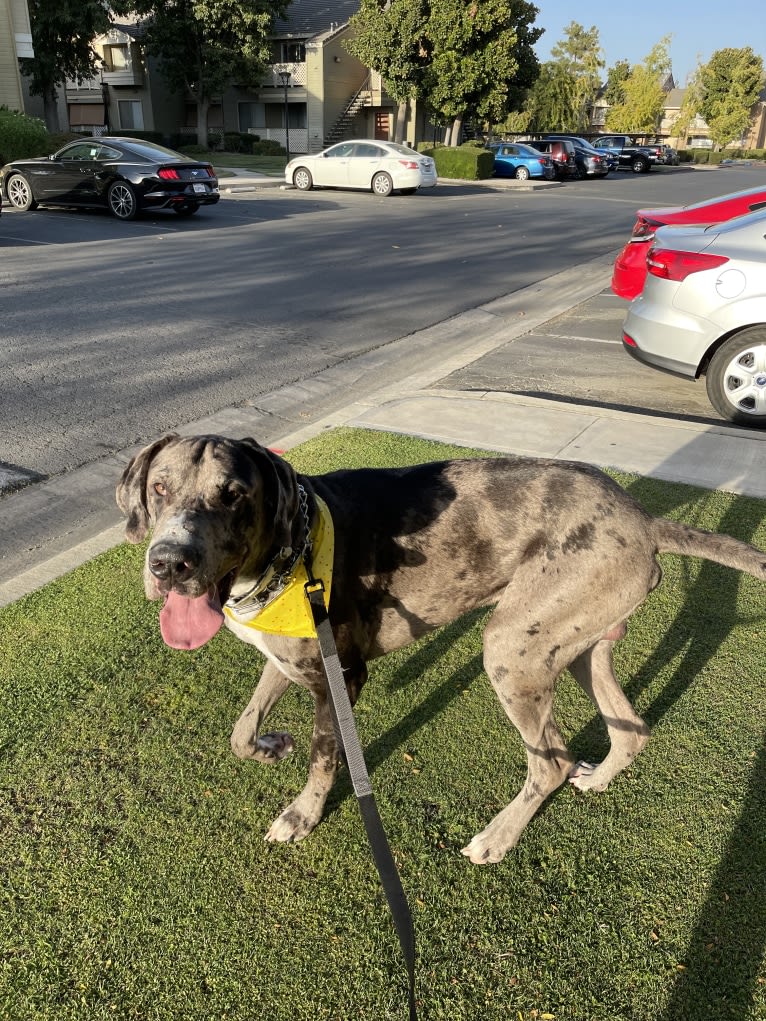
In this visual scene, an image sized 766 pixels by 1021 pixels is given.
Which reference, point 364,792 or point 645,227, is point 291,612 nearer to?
point 364,792

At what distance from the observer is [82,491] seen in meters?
5.04

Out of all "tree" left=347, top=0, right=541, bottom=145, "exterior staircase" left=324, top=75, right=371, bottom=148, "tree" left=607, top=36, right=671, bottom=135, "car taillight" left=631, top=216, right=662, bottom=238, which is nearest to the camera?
"car taillight" left=631, top=216, right=662, bottom=238

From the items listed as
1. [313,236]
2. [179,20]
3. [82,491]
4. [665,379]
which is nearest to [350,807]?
[82,491]

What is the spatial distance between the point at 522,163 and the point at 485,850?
126 feet

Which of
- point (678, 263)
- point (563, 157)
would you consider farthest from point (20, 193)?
point (563, 157)

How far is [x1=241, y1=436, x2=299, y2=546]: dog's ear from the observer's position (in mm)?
2406

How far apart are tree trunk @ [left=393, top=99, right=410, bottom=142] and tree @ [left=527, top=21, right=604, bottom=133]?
17.7m

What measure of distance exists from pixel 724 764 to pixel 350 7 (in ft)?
193

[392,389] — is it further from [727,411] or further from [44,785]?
[44,785]

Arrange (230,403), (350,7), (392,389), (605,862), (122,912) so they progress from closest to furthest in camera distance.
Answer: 1. (122,912)
2. (605,862)
3. (230,403)
4. (392,389)
5. (350,7)

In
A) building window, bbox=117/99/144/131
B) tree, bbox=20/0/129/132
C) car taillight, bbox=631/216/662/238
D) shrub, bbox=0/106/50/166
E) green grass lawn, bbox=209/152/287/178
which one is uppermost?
tree, bbox=20/0/129/132

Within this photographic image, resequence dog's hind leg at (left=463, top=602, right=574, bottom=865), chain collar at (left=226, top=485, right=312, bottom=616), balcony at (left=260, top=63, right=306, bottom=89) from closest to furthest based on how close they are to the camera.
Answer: chain collar at (left=226, top=485, right=312, bottom=616) < dog's hind leg at (left=463, top=602, right=574, bottom=865) < balcony at (left=260, top=63, right=306, bottom=89)

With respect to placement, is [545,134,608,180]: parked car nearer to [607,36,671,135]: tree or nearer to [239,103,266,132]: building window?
[239,103,266,132]: building window

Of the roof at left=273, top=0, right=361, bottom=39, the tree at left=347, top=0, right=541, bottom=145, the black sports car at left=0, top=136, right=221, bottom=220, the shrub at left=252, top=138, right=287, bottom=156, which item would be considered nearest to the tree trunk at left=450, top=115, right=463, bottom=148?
the tree at left=347, top=0, right=541, bottom=145
